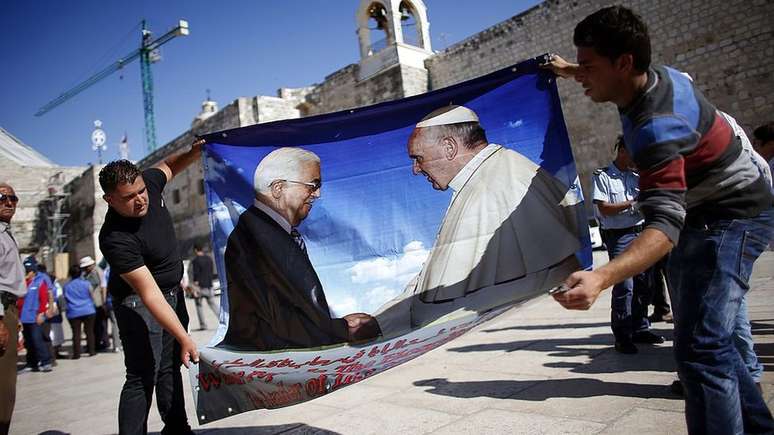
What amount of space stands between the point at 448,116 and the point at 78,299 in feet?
27.9

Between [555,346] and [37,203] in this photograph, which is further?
[37,203]

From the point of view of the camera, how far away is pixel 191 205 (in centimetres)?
2942

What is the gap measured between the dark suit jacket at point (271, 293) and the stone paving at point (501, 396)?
0.74 metres

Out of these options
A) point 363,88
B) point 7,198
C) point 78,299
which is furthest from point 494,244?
point 363,88

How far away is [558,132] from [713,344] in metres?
1.70

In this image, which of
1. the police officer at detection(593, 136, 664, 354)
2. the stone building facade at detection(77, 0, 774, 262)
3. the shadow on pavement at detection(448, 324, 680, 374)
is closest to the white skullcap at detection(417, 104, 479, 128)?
the police officer at detection(593, 136, 664, 354)

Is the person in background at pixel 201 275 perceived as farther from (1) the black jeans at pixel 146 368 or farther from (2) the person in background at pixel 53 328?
(1) the black jeans at pixel 146 368

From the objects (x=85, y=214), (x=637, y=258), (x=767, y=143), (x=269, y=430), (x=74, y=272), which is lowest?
(x=269, y=430)

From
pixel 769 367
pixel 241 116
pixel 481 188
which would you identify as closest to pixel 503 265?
pixel 481 188

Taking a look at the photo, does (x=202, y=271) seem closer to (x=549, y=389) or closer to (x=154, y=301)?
(x=154, y=301)

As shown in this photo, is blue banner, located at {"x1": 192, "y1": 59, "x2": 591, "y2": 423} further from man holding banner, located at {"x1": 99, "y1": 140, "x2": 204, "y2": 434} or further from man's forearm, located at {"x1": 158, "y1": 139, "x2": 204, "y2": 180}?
man holding banner, located at {"x1": 99, "y1": 140, "x2": 204, "y2": 434}

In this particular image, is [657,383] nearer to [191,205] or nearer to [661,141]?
[661,141]

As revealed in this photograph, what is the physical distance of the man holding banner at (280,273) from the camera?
2977 mm

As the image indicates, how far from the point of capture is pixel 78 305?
8820 mm
